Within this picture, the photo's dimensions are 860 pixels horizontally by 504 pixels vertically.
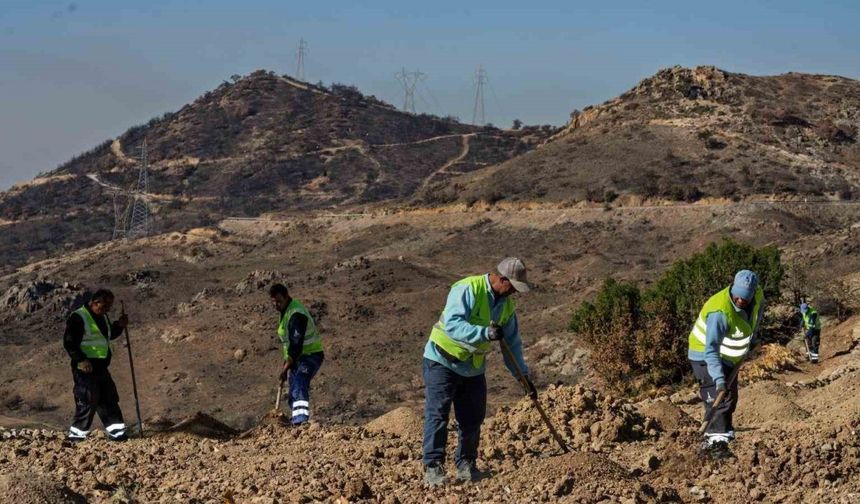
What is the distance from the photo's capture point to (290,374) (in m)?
11.0

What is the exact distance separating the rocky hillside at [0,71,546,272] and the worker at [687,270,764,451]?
56214 mm

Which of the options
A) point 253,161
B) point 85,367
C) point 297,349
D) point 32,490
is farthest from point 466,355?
point 253,161

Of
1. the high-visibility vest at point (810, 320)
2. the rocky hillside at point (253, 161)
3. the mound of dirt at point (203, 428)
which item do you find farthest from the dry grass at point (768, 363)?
the rocky hillside at point (253, 161)

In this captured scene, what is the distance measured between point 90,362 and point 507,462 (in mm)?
4065

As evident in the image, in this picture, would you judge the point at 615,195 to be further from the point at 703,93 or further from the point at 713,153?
the point at 703,93

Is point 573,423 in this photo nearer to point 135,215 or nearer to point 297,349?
point 297,349

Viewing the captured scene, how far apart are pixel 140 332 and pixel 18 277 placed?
1952cm

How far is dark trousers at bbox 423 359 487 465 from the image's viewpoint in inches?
290


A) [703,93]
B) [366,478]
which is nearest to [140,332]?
[366,478]

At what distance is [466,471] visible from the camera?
752cm

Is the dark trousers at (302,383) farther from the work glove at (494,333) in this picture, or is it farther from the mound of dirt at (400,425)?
the work glove at (494,333)

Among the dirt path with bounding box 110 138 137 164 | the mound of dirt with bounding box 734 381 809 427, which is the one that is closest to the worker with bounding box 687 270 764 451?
the mound of dirt with bounding box 734 381 809 427

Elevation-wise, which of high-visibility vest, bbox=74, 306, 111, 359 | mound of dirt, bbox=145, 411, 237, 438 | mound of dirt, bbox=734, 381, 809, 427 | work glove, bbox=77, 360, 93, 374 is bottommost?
mound of dirt, bbox=145, 411, 237, 438

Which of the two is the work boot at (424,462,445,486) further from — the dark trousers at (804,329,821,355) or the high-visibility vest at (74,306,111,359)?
the dark trousers at (804,329,821,355)
